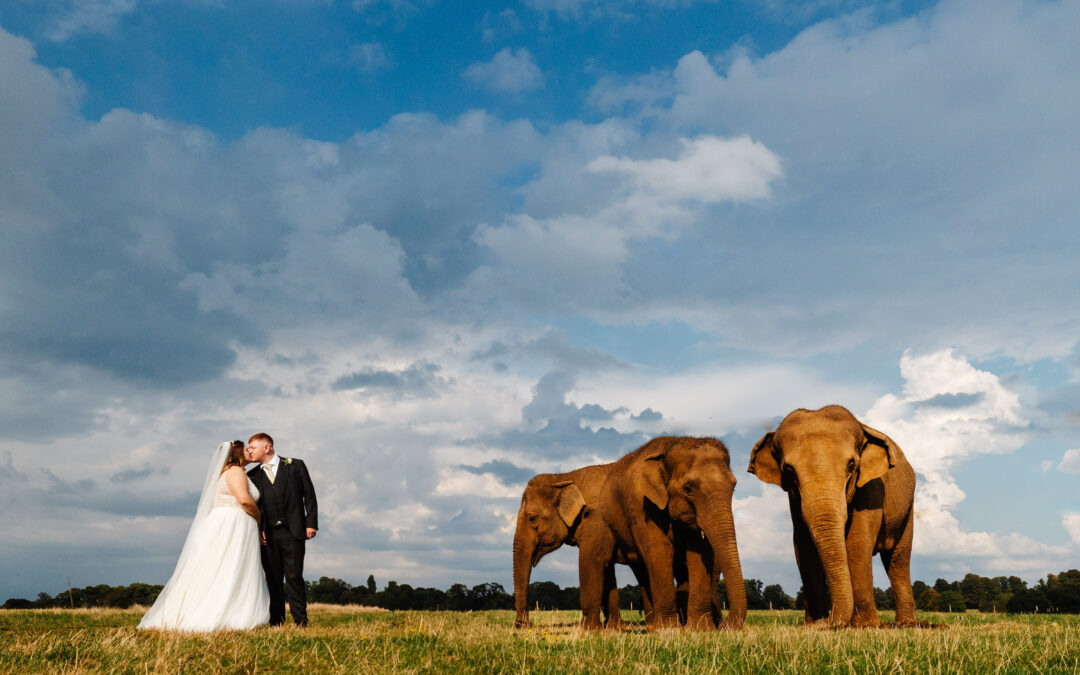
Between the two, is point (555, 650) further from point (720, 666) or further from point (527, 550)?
point (527, 550)

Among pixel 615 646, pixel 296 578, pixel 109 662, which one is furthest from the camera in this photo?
pixel 296 578

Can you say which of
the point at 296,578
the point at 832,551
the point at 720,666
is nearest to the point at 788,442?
the point at 832,551

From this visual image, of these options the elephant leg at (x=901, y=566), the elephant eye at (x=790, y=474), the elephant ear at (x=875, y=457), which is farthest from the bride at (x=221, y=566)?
the elephant leg at (x=901, y=566)

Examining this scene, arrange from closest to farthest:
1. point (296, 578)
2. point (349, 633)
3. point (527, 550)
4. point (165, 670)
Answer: point (165, 670) < point (349, 633) < point (296, 578) < point (527, 550)

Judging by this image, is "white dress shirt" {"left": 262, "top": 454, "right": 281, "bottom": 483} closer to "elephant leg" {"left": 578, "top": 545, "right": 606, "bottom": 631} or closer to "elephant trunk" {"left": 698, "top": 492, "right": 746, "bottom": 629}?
"elephant leg" {"left": 578, "top": 545, "right": 606, "bottom": 631}

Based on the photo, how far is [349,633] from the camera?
13.2 metres

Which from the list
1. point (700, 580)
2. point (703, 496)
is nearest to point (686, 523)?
point (703, 496)

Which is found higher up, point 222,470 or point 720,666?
point 222,470

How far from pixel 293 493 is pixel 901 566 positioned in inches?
532

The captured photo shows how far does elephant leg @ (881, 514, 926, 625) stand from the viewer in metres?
18.5

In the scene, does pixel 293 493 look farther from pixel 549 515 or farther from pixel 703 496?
pixel 549 515

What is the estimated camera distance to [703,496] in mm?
15664

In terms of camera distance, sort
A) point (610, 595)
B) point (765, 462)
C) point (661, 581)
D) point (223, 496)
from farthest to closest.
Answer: point (610, 595)
point (765, 462)
point (661, 581)
point (223, 496)

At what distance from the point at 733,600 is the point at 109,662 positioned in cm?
1008
